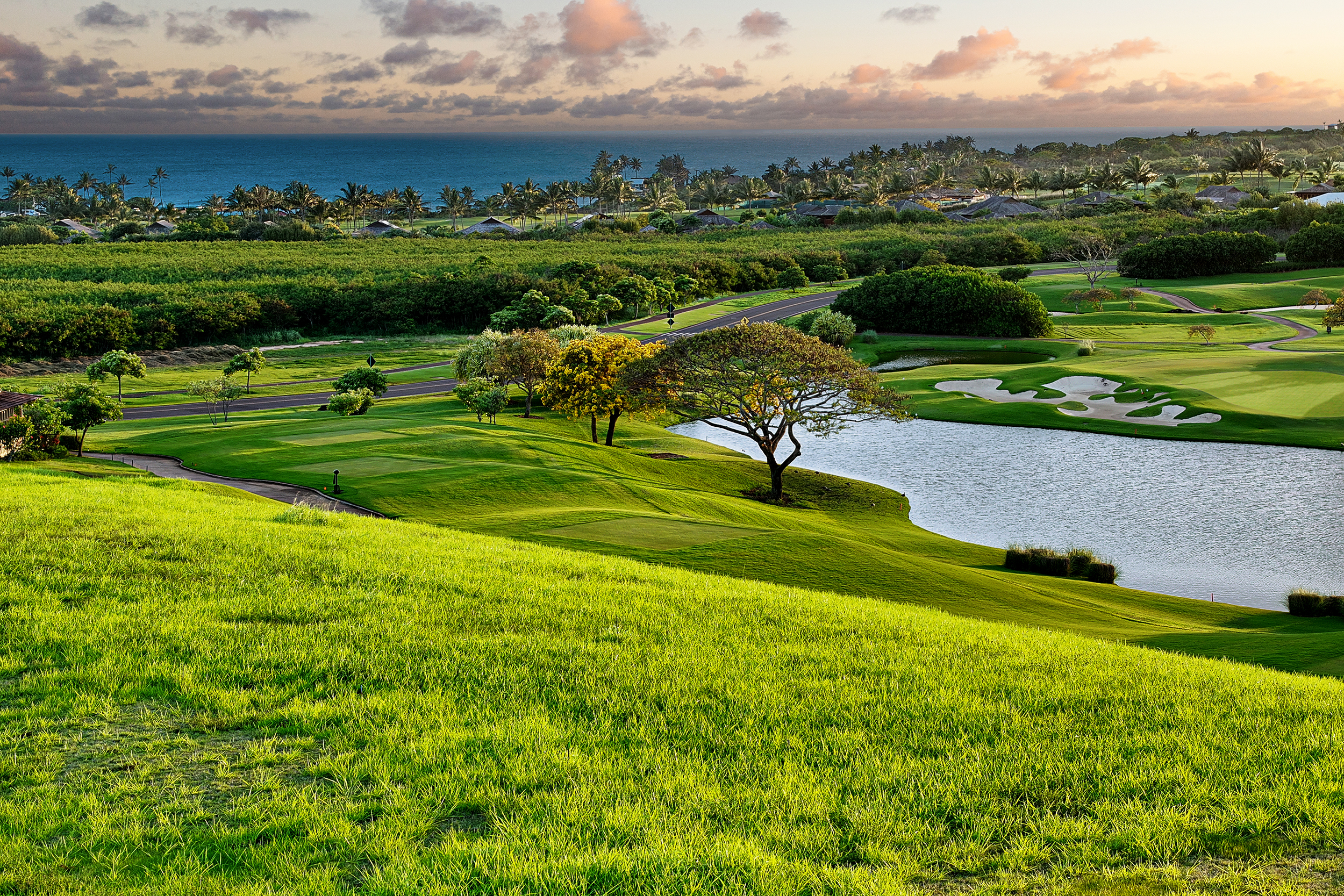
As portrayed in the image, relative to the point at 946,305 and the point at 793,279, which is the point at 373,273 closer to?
the point at 793,279

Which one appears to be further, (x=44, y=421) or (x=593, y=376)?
(x=593, y=376)

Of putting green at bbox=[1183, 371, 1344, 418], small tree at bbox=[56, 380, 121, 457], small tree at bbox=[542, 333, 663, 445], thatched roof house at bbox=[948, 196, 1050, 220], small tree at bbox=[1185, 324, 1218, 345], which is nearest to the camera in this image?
small tree at bbox=[56, 380, 121, 457]

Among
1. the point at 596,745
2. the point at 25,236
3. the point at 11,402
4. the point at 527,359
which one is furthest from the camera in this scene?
the point at 25,236

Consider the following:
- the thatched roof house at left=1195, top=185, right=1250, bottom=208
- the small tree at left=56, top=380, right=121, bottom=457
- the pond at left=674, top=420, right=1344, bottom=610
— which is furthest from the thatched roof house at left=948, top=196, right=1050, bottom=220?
the small tree at left=56, top=380, right=121, bottom=457

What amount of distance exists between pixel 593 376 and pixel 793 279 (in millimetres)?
90023

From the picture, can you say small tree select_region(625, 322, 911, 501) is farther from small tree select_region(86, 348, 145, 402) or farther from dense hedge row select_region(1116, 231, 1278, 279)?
dense hedge row select_region(1116, 231, 1278, 279)

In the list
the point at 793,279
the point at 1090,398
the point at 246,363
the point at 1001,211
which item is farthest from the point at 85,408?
the point at 1001,211

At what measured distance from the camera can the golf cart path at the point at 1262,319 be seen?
3364 inches

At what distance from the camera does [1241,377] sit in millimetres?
66562

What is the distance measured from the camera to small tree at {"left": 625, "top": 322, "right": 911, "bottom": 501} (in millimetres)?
47094

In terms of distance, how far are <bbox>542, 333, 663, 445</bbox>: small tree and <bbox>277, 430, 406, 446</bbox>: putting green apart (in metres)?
11.5

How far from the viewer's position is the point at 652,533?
100ft

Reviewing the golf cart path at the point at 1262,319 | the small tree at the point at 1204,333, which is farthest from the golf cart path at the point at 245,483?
the small tree at the point at 1204,333

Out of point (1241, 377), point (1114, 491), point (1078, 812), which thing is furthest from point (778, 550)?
point (1241, 377)
